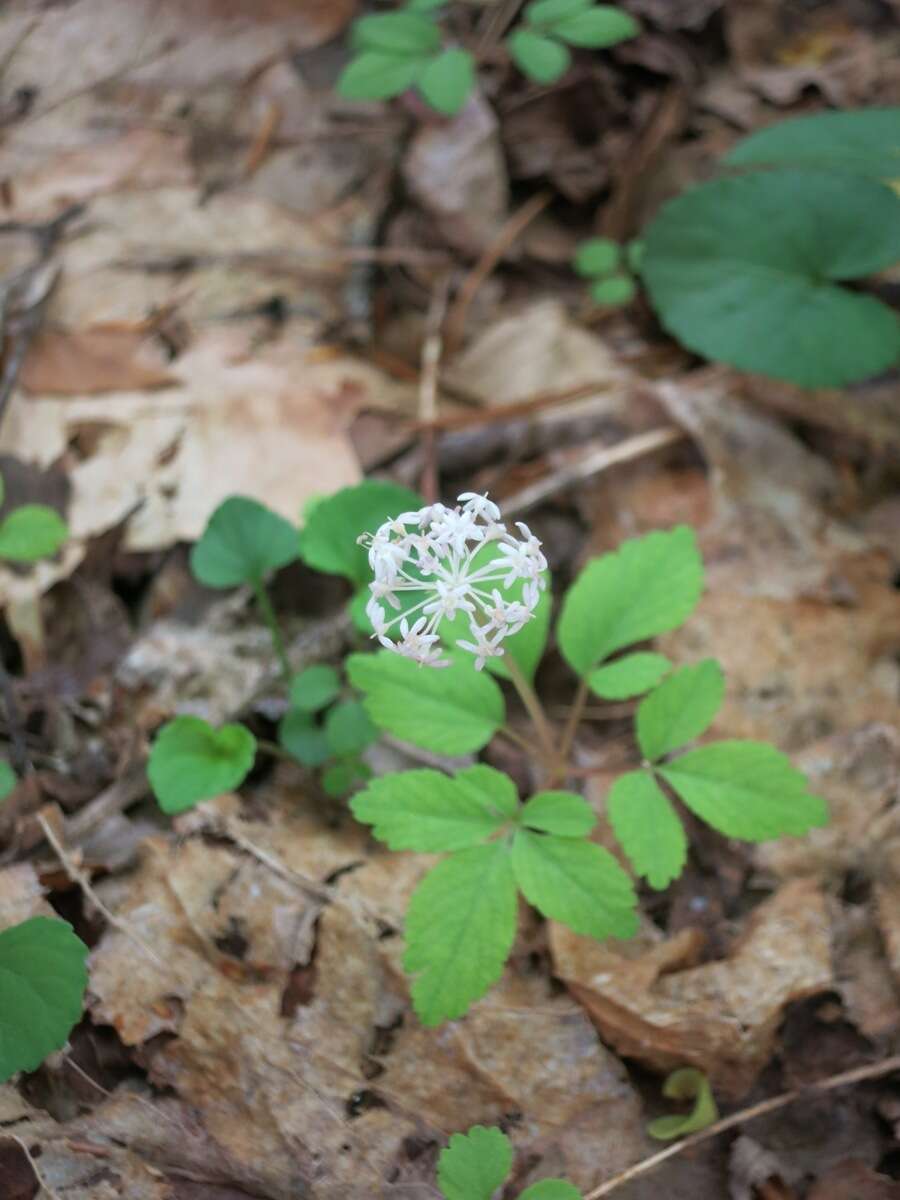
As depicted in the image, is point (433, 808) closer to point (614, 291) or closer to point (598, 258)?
point (614, 291)

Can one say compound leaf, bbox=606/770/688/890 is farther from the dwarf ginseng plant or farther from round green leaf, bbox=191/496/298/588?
round green leaf, bbox=191/496/298/588

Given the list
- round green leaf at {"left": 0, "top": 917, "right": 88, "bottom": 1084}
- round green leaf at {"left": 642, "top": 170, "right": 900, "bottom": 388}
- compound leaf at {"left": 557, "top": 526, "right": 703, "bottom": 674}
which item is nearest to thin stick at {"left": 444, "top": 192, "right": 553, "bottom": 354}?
round green leaf at {"left": 642, "top": 170, "right": 900, "bottom": 388}

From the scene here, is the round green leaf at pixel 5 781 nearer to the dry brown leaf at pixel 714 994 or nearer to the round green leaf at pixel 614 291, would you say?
the dry brown leaf at pixel 714 994


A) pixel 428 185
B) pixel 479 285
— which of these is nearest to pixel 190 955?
pixel 479 285

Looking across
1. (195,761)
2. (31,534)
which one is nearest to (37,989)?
(195,761)

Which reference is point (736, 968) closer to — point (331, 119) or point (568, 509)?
point (568, 509)
